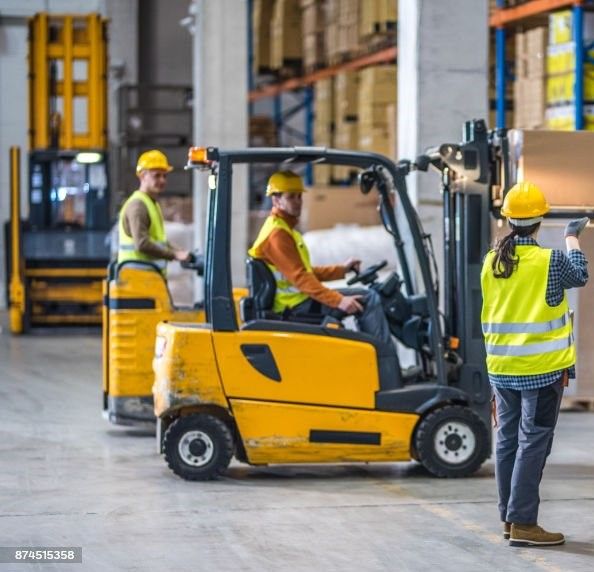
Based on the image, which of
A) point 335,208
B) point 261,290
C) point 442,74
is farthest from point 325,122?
point 261,290

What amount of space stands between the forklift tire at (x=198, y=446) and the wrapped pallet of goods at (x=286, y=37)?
14.4 metres

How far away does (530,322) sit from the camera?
19.0ft

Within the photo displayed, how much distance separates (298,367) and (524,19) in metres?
8.27

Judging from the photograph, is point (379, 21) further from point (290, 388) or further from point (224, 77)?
point (290, 388)

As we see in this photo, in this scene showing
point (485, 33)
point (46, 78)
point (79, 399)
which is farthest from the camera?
point (46, 78)

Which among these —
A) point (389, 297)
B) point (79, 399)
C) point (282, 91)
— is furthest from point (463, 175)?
point (282, 91)

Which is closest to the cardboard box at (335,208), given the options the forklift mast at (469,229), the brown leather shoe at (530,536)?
the forklift mast at (469,229)

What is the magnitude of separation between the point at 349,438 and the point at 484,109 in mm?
3687

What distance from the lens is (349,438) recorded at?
24.2 feet

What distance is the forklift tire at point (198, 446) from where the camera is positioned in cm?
739

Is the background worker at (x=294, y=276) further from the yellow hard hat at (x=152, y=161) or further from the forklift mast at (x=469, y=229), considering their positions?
the yellow hard hat at (x=152, y=161)

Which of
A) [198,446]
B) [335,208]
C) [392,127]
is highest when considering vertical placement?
[392,127]

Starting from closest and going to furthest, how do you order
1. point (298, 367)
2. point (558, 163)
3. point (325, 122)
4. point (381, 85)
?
point (298, 367) → point (558, 163) → point (381, 85) → point (325, 122)

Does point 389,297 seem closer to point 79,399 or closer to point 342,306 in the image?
point 342,306
